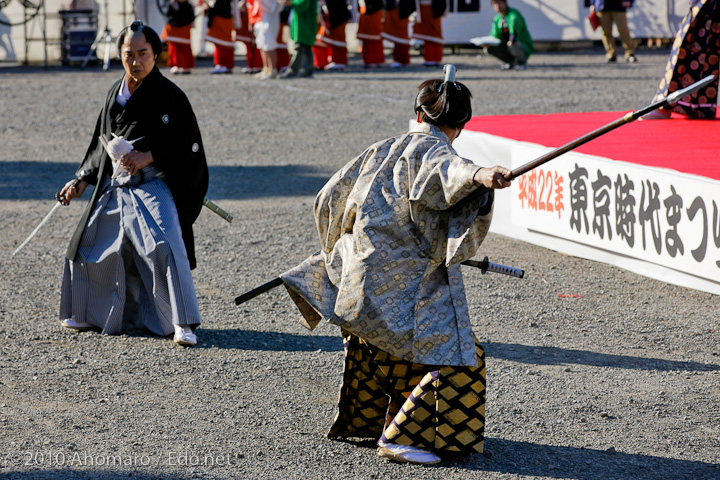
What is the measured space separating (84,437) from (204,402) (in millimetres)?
475

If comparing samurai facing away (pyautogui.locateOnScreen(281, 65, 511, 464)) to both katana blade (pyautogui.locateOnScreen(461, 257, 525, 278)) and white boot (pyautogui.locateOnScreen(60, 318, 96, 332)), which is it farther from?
white boot (pyautogui.locateOnScreen(60, 318, 96, 332))

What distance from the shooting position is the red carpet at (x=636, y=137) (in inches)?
204

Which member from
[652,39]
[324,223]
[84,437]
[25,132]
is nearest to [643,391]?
[324,223]

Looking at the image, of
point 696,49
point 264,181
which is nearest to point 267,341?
point 264,181

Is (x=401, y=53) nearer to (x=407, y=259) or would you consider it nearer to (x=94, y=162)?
(x=94, y=162)

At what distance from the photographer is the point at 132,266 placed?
13.9 feet

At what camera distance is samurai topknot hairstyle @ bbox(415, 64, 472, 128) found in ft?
9.33

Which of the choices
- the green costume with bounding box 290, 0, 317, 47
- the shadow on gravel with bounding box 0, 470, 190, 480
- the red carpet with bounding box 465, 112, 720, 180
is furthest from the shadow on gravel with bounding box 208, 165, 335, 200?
the green costume with bounding box 290, 0, 317, 47

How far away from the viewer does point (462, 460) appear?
300cm

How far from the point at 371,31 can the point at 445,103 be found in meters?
13.2

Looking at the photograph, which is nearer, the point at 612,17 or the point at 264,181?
the point at 264,181

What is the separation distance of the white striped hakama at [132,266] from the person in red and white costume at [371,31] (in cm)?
1188

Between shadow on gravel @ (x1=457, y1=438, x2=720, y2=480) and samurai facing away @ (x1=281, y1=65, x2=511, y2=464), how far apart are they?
9 centimetres

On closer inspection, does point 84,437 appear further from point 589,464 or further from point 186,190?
point 589,464
